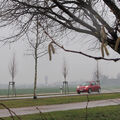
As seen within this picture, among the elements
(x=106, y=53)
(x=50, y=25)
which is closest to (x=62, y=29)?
(x=50, y=25)

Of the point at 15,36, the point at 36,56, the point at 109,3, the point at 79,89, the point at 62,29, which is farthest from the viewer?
the point at 79,89

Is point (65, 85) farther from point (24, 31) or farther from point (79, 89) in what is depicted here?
point (24, 31)

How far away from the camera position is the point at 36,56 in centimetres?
1897

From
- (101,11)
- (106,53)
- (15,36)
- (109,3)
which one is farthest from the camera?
(101,11)

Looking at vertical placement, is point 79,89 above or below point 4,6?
below

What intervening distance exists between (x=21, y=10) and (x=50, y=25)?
3.38ft

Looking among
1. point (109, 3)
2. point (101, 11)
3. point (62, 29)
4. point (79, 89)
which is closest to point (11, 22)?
point (62, 29)

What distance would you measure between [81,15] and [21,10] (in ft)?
5.09

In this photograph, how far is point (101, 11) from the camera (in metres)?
7.04

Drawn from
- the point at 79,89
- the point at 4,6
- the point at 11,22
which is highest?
the point at 4,6

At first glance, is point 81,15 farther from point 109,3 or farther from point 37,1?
point 109,3

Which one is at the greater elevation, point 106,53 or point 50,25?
point 50,25

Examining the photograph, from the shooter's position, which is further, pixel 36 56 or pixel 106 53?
pixel 36 56

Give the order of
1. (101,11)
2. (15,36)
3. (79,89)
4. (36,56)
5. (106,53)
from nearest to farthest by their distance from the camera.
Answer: (106,53) → (15,36) → (101,11) → (36,56) → (79,89)
